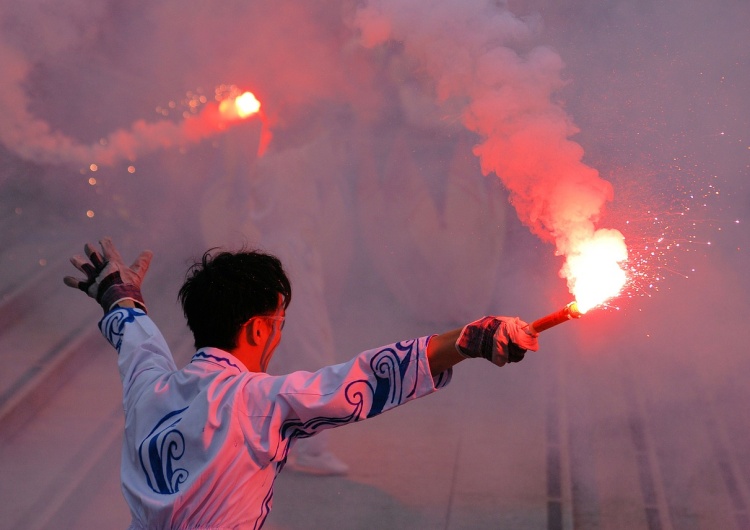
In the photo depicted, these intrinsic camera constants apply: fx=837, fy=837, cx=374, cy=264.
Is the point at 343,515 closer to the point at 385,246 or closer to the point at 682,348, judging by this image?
the point at 682,348

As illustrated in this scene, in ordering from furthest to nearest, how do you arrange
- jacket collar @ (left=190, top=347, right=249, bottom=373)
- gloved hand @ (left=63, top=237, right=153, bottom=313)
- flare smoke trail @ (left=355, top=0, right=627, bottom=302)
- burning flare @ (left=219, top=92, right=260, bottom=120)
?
burning flare @ (left=219, top=92, right=260, bottom=120), flare smoke trail @ (left=355, top=0, right=627, bottom=302), gloved hand @ (left=63, top=237, right=153, bottom=313), jacket collar @ (left=190, top=347, right=249, bottom=373)

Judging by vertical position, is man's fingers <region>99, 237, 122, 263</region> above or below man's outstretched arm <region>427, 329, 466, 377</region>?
above

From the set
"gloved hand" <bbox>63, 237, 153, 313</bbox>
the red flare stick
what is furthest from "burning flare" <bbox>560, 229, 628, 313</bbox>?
"gloved hand" <bbox>63, 237, 153, 313</bbox>

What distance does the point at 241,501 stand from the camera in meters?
1.64

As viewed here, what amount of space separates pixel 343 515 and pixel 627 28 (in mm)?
3228

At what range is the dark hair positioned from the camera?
5.78ft

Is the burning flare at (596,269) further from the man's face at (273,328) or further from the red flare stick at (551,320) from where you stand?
the man's face at (273,328)

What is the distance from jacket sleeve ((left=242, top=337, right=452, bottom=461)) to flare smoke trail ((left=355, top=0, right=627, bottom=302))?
669 mm

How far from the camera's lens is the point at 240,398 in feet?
5.39

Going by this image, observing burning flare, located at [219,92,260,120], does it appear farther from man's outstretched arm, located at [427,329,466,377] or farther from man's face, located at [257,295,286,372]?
man's outstretched arm, located at [427,329,466,377]

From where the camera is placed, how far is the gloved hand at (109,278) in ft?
7.25

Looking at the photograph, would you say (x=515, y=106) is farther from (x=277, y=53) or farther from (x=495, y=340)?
(x=277, y=53)

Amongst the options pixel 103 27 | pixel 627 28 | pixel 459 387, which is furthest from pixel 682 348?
pixel 103 27

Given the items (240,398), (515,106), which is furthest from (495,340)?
(515,106)
